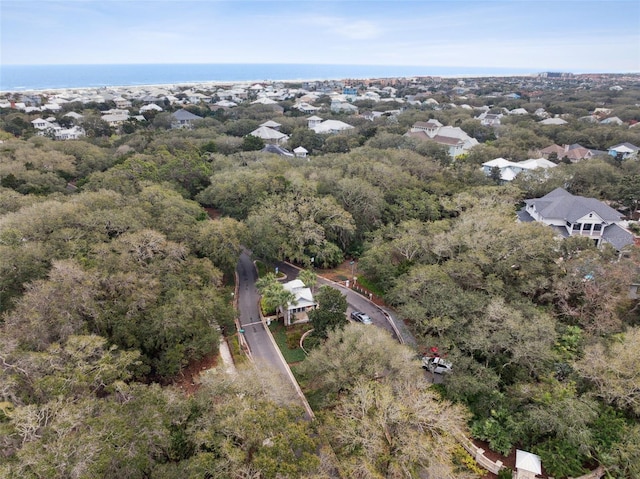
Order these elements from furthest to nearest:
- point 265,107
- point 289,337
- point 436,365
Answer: point 265,107, point 289,337, point 436,365

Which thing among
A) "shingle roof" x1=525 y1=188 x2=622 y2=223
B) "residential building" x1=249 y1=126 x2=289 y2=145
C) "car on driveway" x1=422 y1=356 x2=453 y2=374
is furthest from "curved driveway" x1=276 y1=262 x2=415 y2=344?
"residential building" x1=249 y1=126 x2=289 y2=145

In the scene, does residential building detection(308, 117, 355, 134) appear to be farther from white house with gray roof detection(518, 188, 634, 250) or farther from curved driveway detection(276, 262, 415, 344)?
curved driveway detection(276, 262, 415, 344)

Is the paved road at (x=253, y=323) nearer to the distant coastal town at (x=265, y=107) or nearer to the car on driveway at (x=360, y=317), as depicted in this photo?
the car on driveway at (x=360, y=317)

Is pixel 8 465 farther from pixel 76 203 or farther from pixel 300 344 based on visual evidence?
pixel 76 203

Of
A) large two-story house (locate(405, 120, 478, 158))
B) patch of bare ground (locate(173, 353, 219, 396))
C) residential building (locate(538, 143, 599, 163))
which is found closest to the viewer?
patch of bare ground (locate(173, 353, 219, 396))

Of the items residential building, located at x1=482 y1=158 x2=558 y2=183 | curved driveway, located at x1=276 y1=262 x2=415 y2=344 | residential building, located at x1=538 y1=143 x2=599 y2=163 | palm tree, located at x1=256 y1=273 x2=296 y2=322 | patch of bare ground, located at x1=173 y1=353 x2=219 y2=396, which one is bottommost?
patch of bare ground, located at x1=173 y1=353 x2=219 y2=396

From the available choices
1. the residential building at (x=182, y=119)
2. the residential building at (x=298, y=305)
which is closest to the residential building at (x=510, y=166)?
the residential building at (x=298, y=305)

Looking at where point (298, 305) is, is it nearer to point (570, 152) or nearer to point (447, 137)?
point (447, 137)

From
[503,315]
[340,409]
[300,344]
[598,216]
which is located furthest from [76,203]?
[598,216]

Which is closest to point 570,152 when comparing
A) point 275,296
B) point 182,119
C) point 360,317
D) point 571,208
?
point 571,208
